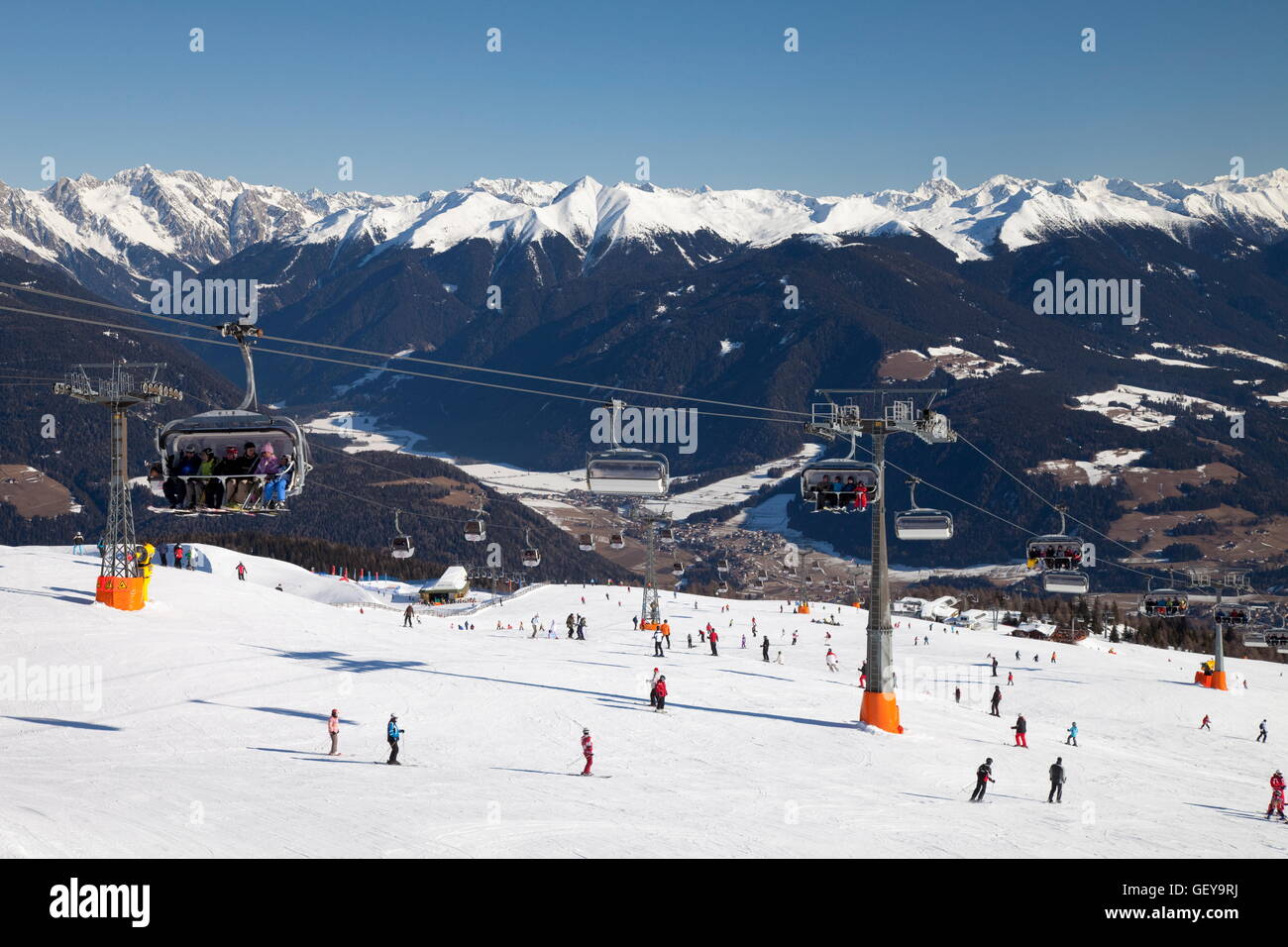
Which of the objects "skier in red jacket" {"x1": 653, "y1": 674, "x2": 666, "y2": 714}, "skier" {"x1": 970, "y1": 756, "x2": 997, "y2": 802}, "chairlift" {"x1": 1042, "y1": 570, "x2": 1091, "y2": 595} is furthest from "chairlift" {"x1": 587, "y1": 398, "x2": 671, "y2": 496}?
"chairlift" {"x1": 1042, "y1": 570, "x2": 1091, "y2": 595}

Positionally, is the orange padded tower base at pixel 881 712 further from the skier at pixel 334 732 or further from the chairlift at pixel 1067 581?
the skier at pixel 334 732

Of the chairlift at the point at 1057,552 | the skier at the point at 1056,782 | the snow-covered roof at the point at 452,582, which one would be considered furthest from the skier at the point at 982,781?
the snow-covered roof at the point at 452,582

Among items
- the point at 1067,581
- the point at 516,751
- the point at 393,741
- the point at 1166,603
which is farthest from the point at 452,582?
the point at 393,741

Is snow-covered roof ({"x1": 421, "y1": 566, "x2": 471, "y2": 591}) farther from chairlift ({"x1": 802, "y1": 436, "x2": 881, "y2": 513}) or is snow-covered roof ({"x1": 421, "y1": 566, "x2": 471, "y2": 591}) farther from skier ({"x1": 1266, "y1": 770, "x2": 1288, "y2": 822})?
skier ({"x1": 1266, "y1": 770, "x2": 1288, "y2": 822})
